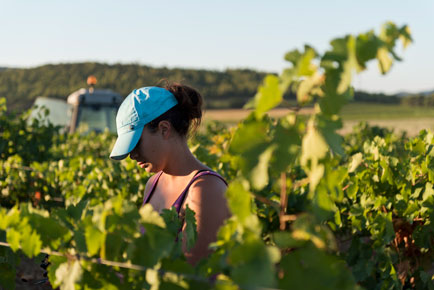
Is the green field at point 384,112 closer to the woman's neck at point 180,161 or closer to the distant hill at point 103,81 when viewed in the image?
the distant hill at point 103,81

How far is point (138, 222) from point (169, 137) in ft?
2.94

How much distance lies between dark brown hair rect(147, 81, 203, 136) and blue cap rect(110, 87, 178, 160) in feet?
0.13

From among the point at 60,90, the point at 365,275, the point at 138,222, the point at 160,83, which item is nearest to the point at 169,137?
the point at 160,83

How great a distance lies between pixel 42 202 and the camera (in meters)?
5.59

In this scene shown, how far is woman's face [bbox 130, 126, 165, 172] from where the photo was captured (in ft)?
6.87

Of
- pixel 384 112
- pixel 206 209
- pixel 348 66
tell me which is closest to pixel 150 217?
pixel 348 66

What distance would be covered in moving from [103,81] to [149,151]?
152 feet

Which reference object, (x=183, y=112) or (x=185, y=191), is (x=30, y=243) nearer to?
(x=185, y=191)

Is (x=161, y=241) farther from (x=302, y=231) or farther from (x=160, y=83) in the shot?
(x=160, y=83)

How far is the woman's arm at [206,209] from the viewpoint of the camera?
1.89 meters

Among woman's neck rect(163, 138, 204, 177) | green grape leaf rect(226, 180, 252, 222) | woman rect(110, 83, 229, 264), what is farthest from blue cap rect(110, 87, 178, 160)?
green grape leaf rect(226, 180, 252, 222)

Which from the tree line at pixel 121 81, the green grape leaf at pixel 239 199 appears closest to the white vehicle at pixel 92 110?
the green grape leaf at pixel 239 199

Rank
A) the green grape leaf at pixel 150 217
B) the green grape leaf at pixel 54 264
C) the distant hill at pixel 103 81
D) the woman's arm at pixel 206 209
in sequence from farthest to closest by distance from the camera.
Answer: the distant hill at pixel 103 81
the woman's arm at pixel 206 209
the green grape leaf at pixel 54 264
the green grape leaf at pixel 150 217

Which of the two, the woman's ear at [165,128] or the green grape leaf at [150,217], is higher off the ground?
the woman's ear at [165,128]
